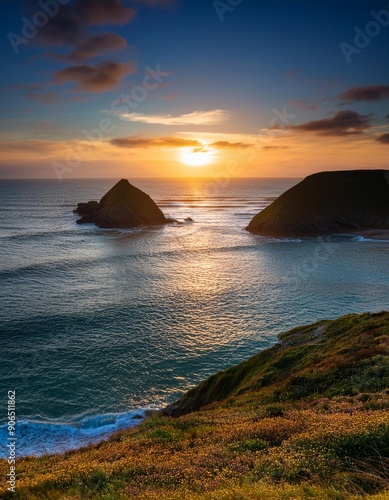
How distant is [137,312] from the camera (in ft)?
152

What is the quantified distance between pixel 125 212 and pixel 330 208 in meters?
74.9

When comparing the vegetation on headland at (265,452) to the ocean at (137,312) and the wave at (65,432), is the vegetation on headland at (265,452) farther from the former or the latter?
the ocean at (137,312)

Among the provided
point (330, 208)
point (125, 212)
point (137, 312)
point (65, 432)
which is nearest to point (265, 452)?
point (65, 432)

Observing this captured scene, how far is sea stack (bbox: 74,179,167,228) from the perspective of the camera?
121 metres

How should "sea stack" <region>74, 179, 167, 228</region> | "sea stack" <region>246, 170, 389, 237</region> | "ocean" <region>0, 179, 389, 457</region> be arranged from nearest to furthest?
"ocean" <region>0, 179, 389, 457</region> → "sea stack" <region>246, 170, 389, 237</region> → "sea stack" <region>74, 179, 167, 228</region>

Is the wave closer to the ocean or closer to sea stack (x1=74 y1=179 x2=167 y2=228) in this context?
the ocean

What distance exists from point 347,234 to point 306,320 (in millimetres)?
75272

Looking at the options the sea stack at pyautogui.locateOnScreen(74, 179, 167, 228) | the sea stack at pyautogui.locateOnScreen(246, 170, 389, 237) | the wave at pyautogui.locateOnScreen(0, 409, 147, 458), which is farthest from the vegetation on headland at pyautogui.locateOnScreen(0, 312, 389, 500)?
the sea stack at pyautogui.locateOnScreen(74, 179, 167, 228)

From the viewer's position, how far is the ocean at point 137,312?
28688 mm

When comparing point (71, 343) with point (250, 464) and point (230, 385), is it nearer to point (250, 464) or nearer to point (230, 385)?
point (230, 385)

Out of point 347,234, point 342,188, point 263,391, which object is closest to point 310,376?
point 263,391

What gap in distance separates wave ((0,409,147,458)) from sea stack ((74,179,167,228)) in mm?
96887

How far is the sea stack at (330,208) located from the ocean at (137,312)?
1887 centimetres

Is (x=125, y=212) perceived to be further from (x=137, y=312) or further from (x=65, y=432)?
(x=65, y=432)
